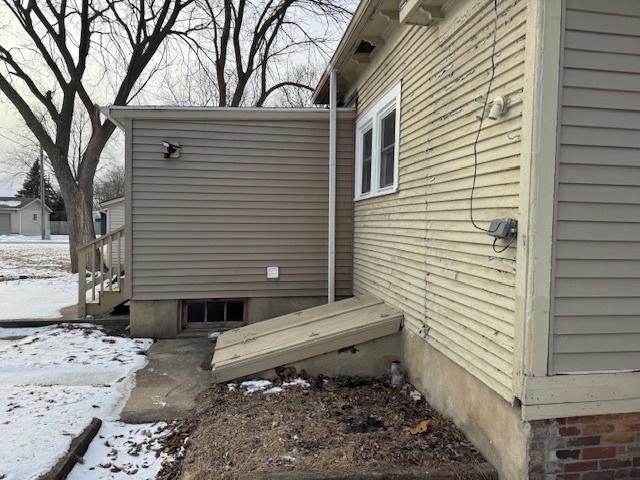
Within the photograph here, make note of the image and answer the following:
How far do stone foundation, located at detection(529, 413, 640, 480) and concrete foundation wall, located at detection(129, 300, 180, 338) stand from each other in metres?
4.94

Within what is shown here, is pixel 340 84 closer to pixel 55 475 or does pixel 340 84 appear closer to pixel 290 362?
pixel 290 362

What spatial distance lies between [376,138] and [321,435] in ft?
11.2

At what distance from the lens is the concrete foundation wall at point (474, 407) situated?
2.36m

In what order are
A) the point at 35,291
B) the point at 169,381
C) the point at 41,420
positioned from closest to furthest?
the point at 41,420 < the point at 169,381 < the point at 35,291

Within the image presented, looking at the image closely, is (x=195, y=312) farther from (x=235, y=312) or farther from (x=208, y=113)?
(x=208, y=113)

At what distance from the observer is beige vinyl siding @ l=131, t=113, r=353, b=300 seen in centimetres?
596

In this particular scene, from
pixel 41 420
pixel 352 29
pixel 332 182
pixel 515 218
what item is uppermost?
pixel 352 29

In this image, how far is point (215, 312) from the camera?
6453 millimetres

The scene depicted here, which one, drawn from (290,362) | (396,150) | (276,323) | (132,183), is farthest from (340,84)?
(290,362)

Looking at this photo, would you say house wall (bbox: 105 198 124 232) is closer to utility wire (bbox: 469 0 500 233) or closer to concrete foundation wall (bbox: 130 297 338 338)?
concrete foundation wall (bbox: 130 297 338 338)

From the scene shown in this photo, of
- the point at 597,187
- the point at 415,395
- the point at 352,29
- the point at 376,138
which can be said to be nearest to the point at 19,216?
the point at 376,138

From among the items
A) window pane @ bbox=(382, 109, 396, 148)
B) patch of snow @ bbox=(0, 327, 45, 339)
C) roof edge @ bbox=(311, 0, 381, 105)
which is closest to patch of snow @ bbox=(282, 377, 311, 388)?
window pane @ bbox=(382, 109, 396, 148)

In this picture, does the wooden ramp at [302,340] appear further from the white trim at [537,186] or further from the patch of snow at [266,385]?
the white trim at [537,186]

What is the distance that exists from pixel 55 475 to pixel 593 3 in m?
3.89
